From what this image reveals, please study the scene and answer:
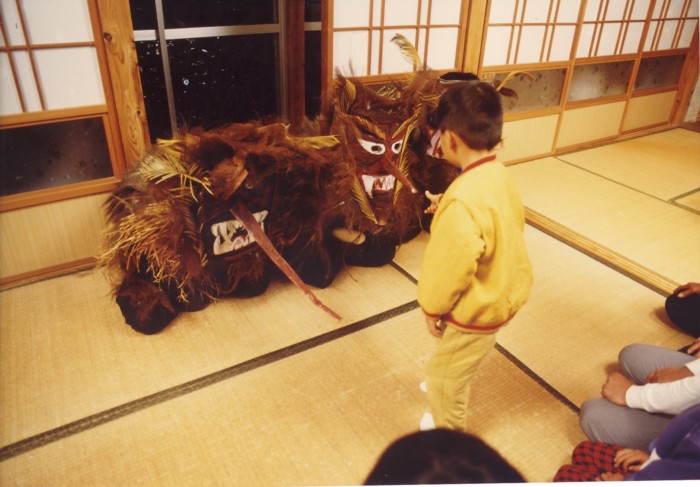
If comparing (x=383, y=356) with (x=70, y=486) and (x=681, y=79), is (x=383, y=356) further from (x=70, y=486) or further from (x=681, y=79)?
(x=681, y=79)

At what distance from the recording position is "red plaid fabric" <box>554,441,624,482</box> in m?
1.37

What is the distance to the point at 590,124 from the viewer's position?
4.51 m

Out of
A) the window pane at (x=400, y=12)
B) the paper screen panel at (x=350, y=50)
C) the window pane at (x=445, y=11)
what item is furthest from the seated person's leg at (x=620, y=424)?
the window pane at (x=445, y=11)

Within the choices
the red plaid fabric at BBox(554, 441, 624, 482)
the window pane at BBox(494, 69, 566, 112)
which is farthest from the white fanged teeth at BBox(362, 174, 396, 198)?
the window pane at BBox(494, 69, 566, 112)

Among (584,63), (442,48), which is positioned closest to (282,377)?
(442,48)

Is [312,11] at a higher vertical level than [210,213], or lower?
higher

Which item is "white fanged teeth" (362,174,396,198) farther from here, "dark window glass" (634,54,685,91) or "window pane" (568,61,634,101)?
"dark window glass" (634,54,685,91)

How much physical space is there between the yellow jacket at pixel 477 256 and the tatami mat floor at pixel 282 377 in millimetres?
548

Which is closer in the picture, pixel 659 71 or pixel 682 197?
pixel 682 197

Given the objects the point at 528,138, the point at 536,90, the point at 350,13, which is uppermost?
the point at 350,13

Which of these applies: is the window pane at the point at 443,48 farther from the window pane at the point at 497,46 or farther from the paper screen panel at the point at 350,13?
the paper screen panel at the point at 350,13

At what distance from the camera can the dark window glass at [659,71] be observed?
4.84 meters

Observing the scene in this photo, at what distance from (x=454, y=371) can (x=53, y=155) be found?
6.67 ft

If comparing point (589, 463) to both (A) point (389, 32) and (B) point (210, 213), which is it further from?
(A) point (389, 32)
